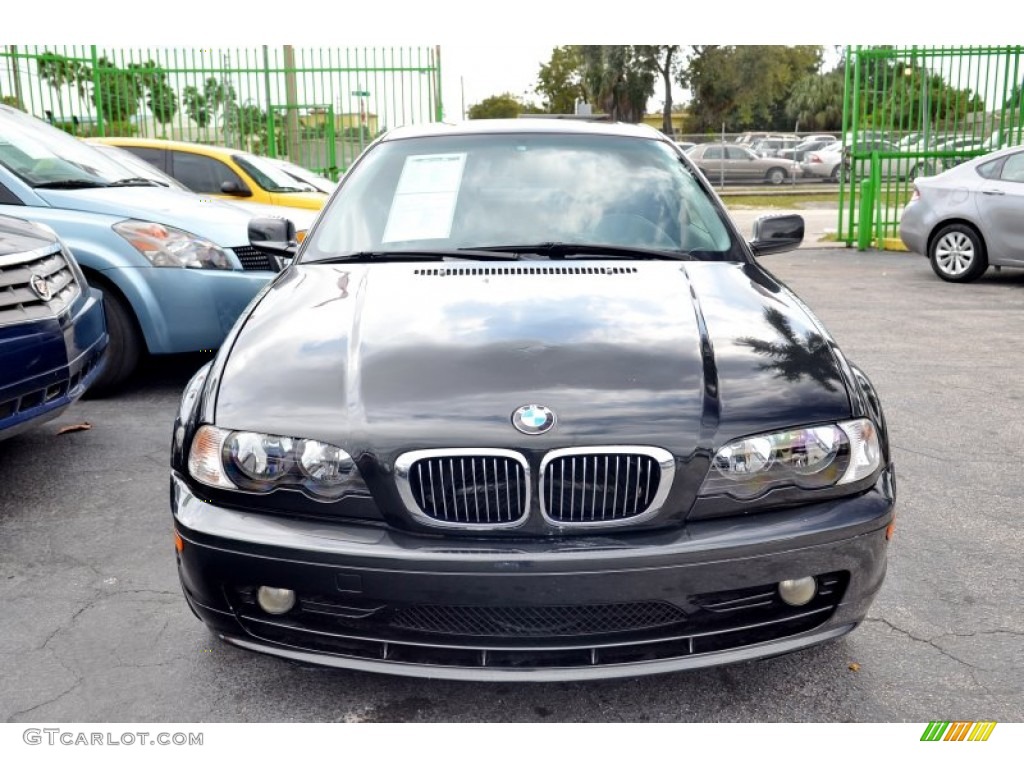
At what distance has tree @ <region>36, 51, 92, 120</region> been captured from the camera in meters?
13.7

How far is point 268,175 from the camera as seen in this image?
32.9 feet

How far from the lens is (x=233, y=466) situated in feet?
7.81

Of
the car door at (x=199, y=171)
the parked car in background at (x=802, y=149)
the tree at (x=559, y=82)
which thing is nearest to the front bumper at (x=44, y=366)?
the car door at (x=199, y=171)

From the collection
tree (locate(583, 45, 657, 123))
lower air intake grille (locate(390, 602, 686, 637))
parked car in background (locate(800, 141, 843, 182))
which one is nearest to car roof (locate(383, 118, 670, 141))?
lower air intake grille (locate(390, 602, 686, 637))

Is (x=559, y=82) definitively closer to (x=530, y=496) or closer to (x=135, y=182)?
(x=135, y=182)

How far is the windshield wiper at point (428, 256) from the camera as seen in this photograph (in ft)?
11.0

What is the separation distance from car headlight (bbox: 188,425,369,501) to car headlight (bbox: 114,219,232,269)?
10.8 feet

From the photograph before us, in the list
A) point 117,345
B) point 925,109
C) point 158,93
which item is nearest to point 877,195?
point 925,109

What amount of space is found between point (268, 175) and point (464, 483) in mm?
8439

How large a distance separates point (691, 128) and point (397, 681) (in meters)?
51.8

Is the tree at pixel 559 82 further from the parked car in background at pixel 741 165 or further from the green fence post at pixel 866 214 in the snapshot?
the green fence post at pixel 866 214

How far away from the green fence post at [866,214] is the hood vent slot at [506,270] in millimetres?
11163
